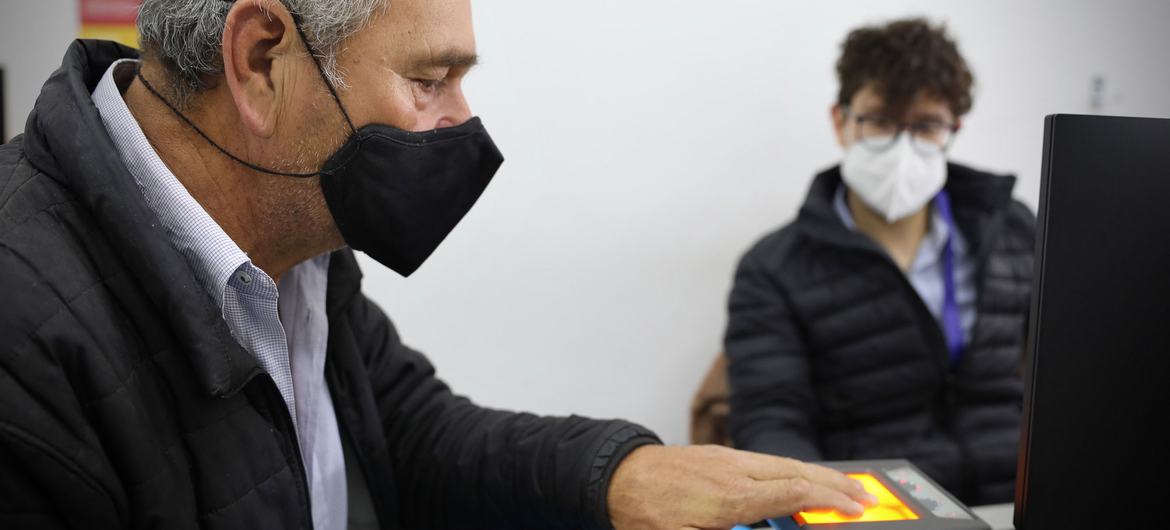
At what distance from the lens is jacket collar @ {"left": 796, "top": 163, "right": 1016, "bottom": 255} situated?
1.76 metres

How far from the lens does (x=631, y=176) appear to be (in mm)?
2125

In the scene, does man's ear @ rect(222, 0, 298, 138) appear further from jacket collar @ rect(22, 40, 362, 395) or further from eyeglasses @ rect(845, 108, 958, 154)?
eyeglasses @ rect(845, 108, 958, 154)

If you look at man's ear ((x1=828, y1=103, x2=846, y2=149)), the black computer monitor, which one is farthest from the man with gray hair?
man's ear ((x1=828, y1=103, x2=846, y2=149))

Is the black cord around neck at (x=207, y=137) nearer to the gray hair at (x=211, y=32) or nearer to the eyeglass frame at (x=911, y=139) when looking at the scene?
the gray hair at (x=211, y=32)

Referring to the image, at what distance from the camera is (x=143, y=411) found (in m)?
0.76

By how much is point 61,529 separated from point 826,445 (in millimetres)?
1454

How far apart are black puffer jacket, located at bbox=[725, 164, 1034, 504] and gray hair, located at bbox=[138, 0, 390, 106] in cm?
110

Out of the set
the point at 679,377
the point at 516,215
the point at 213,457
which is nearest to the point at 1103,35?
the point at 679,377

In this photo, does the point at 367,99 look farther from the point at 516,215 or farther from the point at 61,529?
the point at 516,215

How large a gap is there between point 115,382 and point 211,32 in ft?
1.33

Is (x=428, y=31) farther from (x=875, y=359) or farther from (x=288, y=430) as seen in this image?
(x=875, y=359)

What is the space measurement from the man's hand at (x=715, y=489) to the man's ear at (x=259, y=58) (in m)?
0.60

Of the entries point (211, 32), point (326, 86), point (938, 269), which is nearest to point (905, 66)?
point (938, 269)

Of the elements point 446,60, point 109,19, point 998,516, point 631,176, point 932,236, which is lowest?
point 998,516
